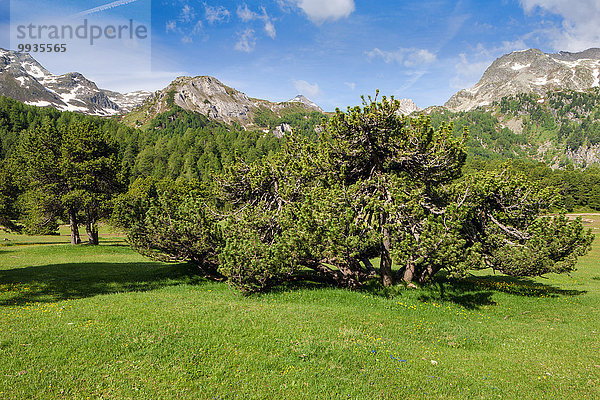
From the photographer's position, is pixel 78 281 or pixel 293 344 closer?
pixel 293 344

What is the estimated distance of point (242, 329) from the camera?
1007 cm

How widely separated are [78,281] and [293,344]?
15.2 meters

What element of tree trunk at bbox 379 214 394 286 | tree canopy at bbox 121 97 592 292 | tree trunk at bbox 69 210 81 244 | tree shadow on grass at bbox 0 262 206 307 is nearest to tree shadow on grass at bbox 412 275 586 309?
tree canopy at bbox 121 97 592 292

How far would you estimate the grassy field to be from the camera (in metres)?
7.03

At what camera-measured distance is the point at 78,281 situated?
58.5 ft

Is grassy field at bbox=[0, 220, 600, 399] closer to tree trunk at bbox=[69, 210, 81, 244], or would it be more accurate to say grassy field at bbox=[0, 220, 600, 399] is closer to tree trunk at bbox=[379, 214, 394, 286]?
tree trunk at bbox=[379, 214, 394, 286]

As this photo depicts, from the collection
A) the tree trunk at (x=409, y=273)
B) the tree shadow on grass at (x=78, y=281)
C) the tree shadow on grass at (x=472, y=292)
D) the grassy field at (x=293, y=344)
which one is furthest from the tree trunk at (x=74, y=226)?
the tree shadow on grass at (x=472, y=292)

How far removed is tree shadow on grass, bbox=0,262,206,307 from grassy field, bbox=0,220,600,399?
0.22 m

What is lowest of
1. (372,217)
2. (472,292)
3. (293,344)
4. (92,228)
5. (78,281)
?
(472,292)

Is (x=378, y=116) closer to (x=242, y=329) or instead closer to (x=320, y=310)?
(x=320, y=310)

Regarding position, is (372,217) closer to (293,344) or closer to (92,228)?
(293,344)

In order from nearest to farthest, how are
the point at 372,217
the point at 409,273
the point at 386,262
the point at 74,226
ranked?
1. the point at 372,217
2. the point at 386,262
3. the point at 409,273
4. the point at 74,226

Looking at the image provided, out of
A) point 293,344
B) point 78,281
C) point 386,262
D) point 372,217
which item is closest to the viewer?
point 293,344

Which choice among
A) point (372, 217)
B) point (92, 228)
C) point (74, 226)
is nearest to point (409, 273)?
point (372, 217)
